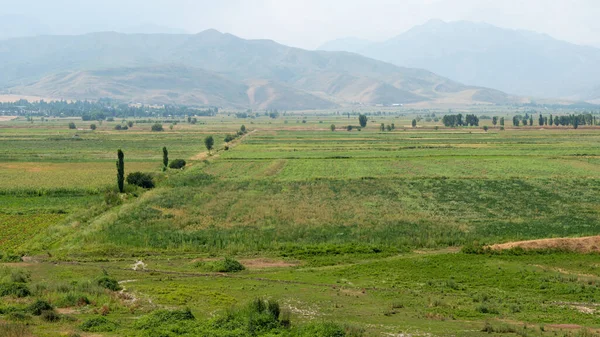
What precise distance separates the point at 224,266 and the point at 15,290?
953 cm

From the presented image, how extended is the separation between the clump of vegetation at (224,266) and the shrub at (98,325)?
1058 cm

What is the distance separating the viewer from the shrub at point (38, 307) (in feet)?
74.4

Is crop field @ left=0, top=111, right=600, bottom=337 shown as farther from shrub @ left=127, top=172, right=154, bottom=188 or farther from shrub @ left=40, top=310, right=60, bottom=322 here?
shrub @ left=127, top=172, right=154, bottom=188

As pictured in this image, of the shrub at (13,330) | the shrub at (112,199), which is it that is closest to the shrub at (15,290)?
the shrub at (13,330)

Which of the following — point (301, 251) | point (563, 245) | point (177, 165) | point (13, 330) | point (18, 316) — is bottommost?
point (301, 251)

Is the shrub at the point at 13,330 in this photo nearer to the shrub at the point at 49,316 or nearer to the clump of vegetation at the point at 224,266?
the shrub at the point at 49,316

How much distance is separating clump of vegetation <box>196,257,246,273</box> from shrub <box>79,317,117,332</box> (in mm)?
10581

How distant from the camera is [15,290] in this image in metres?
26.2

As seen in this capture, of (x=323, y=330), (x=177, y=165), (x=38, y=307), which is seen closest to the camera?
(x=323, y=330)

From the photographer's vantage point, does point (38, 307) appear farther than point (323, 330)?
Yes

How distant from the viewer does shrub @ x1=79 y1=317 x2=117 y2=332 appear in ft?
69.2

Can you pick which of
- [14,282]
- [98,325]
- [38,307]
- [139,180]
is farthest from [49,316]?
[139,180]

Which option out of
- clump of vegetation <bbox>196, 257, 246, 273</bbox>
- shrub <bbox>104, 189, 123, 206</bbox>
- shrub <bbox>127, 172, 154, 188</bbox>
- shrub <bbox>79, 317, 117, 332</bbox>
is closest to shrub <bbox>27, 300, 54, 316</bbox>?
shrub <bbox>79, 317, 117, 332</bbox>

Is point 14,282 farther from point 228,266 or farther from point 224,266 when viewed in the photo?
point 228,266
